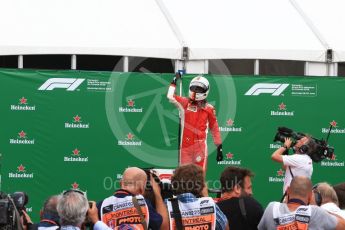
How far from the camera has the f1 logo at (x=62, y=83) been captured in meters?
13.1

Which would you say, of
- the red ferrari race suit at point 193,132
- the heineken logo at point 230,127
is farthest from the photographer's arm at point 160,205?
the heineken logo at point 230,127

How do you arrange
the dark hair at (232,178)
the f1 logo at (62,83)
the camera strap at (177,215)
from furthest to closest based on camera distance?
the f1 logo at (62,83) → the dark hair at (232,178) → the camera strap at (177,215)

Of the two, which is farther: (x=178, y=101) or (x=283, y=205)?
(x=178, y=101)

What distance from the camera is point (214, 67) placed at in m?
13.9

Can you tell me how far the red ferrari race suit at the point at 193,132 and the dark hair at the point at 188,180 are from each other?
5.31 meters

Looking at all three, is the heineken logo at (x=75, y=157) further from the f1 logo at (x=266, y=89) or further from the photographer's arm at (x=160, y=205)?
the photographer's arm at (x=160, y=205)

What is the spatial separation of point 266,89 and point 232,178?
637 centimetres

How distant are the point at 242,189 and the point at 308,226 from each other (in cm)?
90

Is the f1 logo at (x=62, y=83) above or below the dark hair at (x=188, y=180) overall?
above

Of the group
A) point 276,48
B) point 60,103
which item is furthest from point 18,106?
point 276,48

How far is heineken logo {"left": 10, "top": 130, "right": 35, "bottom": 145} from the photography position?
1289 centimetres

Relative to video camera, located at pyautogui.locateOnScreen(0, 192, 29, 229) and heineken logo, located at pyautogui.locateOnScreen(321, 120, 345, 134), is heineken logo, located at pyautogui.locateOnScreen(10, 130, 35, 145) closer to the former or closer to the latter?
heineken logo, located at pyautogui.locateOnScreen(321, 120, 345, 134)

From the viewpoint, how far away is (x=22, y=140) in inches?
508

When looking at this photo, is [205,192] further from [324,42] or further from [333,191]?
[324,42]
